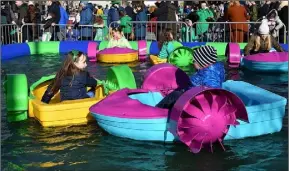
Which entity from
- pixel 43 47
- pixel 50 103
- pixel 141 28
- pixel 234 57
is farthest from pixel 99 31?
pixel 50 103

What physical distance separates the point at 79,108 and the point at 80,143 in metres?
0.69

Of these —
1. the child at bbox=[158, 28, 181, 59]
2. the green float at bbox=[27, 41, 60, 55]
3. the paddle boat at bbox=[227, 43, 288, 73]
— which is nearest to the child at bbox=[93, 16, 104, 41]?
the green float at bbox=[27, 41, 60, 55]

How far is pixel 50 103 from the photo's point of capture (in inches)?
266

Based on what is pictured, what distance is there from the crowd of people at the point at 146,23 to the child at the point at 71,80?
325 inches

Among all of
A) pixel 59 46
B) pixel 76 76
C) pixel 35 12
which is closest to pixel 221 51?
pixel 59 46

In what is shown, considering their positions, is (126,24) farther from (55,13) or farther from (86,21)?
(55,13)

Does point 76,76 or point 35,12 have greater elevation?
point 35,12

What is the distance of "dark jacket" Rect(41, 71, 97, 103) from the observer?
21.5ft

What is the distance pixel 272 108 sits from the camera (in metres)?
5.88

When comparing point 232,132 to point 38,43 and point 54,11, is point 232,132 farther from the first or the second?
point 54,11

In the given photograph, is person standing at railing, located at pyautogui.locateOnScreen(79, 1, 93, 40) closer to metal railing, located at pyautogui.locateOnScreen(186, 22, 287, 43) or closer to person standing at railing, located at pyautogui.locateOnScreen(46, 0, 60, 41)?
person standing at railing, located at pyautogui.locateOnScreen(46, 0, 60, 41)

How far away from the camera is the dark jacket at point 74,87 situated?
21.5ft

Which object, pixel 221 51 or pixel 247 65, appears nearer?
pixel 247 65

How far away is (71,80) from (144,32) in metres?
9.97
